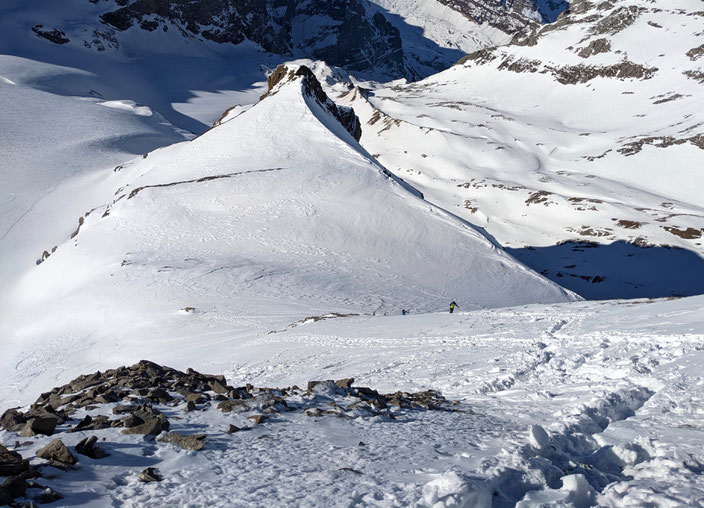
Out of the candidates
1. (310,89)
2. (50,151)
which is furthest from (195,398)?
(50,151)

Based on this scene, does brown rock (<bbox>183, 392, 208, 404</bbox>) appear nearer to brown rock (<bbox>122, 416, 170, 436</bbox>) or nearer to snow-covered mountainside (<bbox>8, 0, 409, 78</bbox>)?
brown rock (<bbox>122, 416, 170, 436</bbox>)

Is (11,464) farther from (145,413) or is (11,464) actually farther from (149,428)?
(145,413)

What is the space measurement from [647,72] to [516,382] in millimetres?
135941

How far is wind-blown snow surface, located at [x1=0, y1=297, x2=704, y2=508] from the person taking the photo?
4.63 m

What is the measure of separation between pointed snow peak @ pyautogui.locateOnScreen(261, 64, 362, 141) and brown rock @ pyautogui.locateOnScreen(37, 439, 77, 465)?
1553 inches

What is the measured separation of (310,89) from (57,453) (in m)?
42.1

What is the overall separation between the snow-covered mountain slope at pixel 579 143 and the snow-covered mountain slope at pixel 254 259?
21.3 meters

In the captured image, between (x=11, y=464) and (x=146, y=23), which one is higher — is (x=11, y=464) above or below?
below

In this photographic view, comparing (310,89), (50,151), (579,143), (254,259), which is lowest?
(254,259)

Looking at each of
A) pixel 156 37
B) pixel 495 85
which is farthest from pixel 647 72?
pixel 156 37

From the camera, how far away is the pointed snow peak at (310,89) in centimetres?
4431

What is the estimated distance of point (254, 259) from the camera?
2423 centimetres

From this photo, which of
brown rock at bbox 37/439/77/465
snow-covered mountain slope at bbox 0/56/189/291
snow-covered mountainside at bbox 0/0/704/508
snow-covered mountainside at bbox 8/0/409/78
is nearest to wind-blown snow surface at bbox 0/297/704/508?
snow-covered mountainside at bbox 0/0/704/508

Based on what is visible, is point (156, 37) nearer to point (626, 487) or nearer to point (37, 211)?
point (37, 211)
